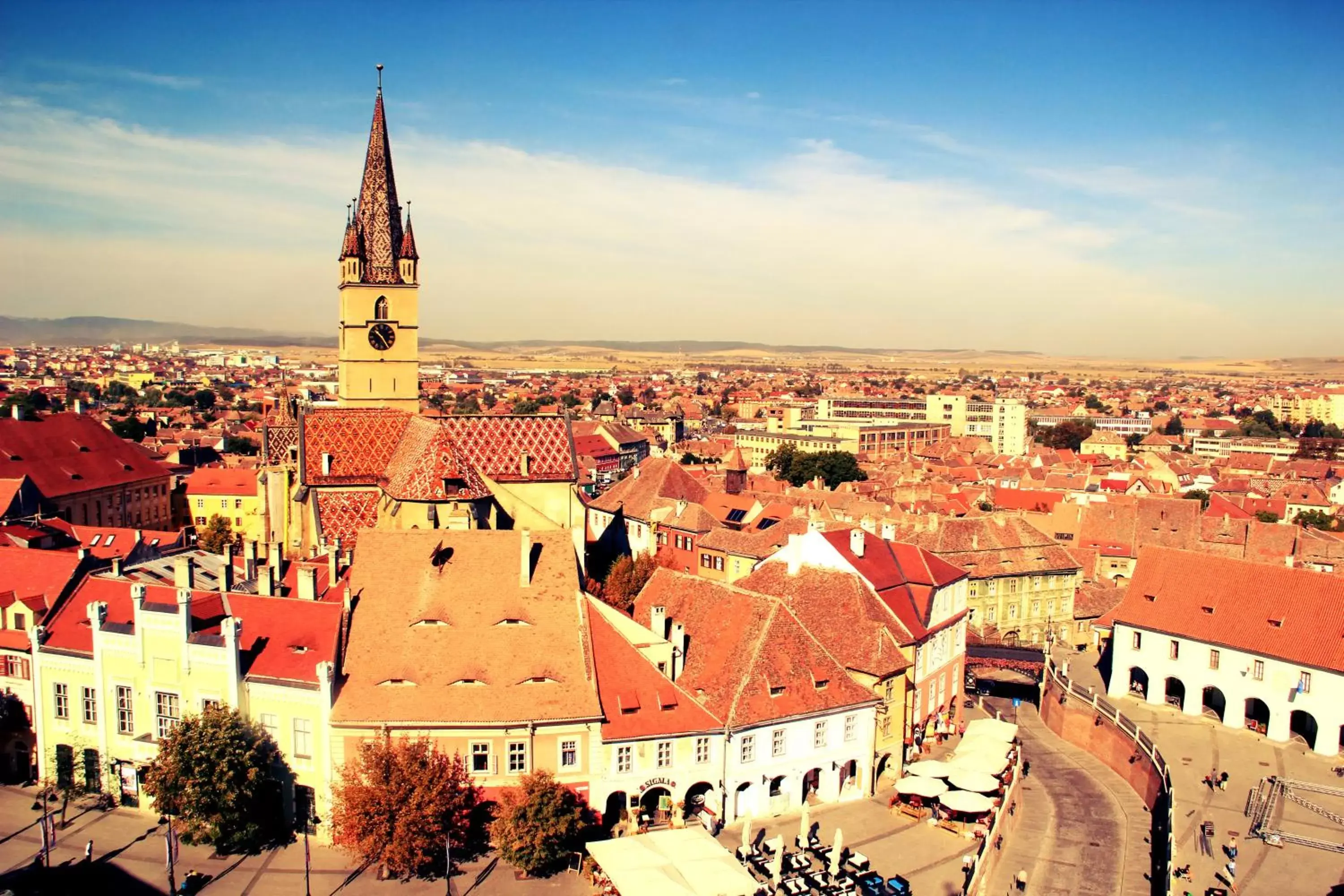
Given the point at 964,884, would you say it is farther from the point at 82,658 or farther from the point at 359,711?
the point at 82,658

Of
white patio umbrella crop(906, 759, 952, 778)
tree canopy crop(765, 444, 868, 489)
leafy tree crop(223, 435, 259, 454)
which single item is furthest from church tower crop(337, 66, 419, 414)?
leafy tree crop(223, 435, 259, 454)

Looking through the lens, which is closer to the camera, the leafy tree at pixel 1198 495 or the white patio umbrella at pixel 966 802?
the white patio umbrella at pixel 966 802

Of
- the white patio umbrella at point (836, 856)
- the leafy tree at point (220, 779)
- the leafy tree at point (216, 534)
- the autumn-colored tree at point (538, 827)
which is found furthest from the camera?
the leafy tree at point (216, 534)

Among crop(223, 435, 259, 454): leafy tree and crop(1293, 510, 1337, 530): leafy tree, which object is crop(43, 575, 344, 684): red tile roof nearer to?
crop(1293, 510, 1337, 530): leafy tree

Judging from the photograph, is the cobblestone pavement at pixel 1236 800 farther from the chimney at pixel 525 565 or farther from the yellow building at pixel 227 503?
the yellow building at pixel 227 503

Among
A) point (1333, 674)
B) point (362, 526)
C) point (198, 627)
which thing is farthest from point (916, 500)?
point (198, 627)

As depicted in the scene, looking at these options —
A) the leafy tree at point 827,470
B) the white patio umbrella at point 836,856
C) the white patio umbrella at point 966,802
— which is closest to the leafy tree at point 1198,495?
the leafy tree at point 827,470

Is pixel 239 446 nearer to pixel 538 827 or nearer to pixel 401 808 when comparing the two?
pixel 401 808

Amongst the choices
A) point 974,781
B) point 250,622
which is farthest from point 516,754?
point 974,781
